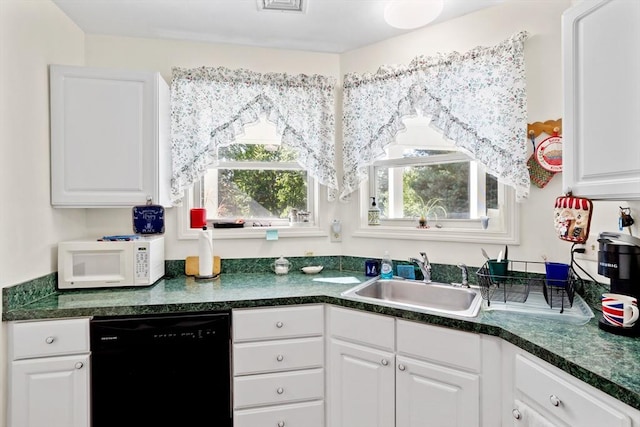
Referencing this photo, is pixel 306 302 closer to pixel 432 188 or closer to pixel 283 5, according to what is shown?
pixel 432 188

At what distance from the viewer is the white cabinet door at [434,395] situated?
4.85 ft

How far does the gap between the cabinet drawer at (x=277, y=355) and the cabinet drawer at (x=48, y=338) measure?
700mm

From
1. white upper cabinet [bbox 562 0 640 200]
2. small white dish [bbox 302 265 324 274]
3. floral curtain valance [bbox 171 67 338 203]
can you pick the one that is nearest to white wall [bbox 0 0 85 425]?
floral curtain valance [bbox 171 67 338 203]

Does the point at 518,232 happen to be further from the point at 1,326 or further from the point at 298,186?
the point at 1,326

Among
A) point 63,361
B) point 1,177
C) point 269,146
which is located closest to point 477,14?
point 269,146

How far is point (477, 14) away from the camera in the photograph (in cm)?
209

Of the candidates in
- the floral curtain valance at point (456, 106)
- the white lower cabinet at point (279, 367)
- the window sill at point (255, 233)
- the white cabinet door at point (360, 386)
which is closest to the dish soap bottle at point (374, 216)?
the floral curtain valance at point (456, 106)

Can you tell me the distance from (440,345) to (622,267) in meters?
0.73

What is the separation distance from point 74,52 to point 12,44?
22.2 inches

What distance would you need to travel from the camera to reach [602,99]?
1.24 m

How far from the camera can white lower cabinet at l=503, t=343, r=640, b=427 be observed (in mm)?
963

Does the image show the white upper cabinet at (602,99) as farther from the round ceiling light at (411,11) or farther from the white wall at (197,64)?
the white wall at (197,64)

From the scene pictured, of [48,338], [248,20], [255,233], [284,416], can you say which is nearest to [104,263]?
[48,338]

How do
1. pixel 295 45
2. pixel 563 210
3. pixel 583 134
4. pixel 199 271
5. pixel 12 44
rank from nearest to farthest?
pixel 583 134 → pixel 563 210 → pixel 12 44 → pixel 199 271 → pixel 295 45
